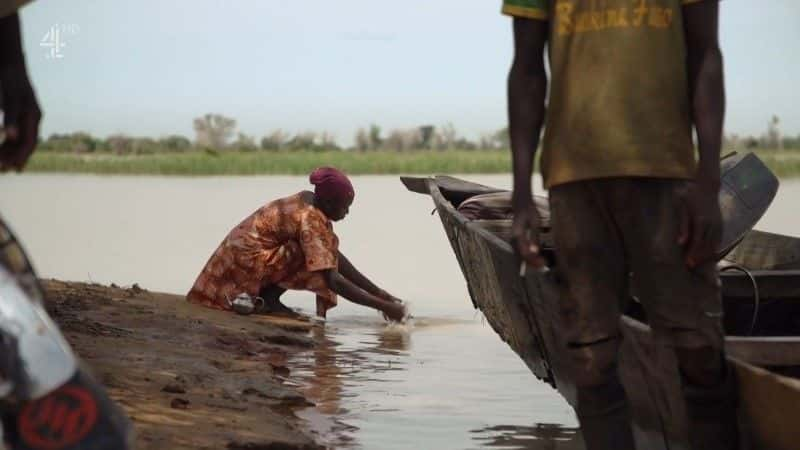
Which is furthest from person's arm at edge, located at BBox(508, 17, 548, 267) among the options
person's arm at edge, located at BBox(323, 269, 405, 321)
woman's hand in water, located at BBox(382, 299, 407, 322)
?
woman's hand in water, located at BBox(382, 299, 407, 322)

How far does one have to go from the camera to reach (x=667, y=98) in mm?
3334

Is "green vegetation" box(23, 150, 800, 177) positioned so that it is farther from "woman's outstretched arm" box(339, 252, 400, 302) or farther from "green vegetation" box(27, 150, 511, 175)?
"woman's outstretched arm" box(339, 252, 400, 302)

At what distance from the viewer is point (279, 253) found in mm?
7828

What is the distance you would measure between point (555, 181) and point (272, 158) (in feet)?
72.8

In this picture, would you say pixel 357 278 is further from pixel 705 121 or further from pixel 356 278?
pixel 705 121

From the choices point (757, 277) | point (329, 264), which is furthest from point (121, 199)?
point (757, 277)

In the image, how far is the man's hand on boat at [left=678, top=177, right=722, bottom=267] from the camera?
10.8ft

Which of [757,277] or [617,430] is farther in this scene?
[757,277]

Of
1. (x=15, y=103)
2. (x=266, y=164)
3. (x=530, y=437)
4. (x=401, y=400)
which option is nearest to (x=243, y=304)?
(x=401, y=400)

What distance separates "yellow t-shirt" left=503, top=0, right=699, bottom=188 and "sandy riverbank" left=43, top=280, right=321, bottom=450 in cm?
141

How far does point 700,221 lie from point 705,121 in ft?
0.67

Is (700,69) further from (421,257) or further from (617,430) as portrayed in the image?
(421,257)

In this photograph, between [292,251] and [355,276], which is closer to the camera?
[292,251]

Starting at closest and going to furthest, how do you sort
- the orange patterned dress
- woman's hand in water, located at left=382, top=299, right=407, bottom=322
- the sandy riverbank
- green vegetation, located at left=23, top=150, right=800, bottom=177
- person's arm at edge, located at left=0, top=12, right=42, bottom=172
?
person's arm at edge, located at left=0, top=12, right=42, bottom=172 < the sandy riverbank < the orange patterned dress < woman's hand in water, located at left=382, top=299, right=407, bottom=322 < green vegetation, located at left=23, top=150, right=800, bottom=177
